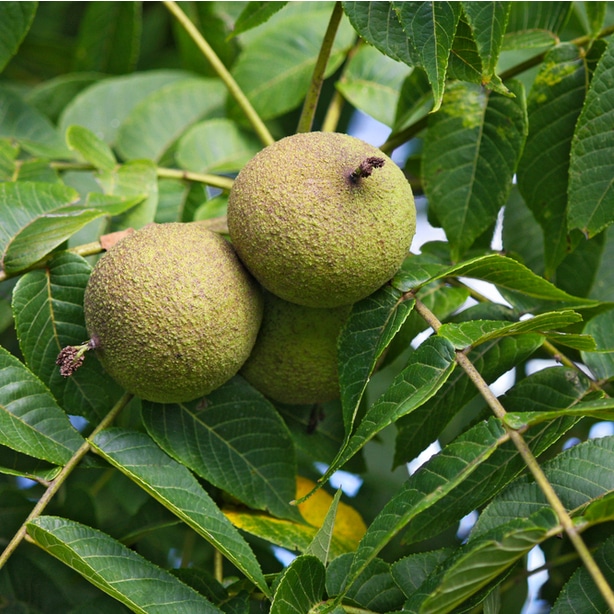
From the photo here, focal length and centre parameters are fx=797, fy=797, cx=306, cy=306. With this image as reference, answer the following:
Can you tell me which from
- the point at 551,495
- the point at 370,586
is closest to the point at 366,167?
the point at 551,495

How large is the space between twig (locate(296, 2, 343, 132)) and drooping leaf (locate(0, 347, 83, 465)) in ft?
2.65

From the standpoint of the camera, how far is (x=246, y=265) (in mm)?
1537

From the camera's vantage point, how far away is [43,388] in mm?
1485

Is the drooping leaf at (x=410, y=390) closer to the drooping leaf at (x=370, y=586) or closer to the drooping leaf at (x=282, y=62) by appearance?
the drooping leaf at (x=370, y=586)

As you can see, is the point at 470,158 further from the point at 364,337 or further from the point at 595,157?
the point at 364,337

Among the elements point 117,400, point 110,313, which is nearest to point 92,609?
point 117,400

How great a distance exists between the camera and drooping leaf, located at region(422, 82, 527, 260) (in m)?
1.72

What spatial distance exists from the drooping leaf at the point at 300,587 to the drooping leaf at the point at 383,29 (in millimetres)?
908

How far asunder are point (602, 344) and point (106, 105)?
1.71 metres

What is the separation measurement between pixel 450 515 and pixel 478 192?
73 cm

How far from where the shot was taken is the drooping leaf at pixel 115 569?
128cm

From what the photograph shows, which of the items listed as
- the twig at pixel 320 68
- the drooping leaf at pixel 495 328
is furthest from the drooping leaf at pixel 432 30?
the drooping leaf at pixel 495 328

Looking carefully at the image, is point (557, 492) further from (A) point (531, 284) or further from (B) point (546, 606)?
(B) point (546, 606)

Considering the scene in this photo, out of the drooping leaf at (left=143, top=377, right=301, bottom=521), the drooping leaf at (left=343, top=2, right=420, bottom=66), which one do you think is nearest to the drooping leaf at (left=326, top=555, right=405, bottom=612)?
the drooping leaf at (left=143, top=377, right=301, bottom=521)
